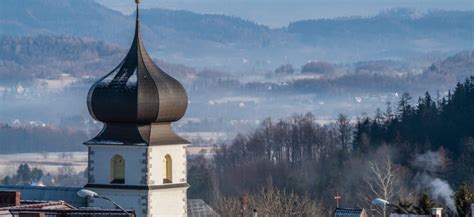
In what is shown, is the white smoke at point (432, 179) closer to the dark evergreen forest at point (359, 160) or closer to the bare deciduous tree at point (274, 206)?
the dark evergreen forest at point (359, 160)

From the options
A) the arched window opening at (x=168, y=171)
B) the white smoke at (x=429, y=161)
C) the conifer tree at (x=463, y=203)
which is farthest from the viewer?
the white smoke at (x=429, y=161)

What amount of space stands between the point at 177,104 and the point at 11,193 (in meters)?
11.4

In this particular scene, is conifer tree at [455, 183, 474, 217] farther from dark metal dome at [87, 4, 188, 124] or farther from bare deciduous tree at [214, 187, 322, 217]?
bare deciduous tree at [214, 187, 322, 217]

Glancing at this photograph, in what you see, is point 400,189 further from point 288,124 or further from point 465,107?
point 288,124

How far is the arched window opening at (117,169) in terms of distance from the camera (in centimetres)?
5684

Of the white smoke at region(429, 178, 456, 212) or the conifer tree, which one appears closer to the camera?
the conifer tree

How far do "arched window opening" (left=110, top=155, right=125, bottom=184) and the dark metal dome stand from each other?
1.05m

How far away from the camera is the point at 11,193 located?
47.9 meters

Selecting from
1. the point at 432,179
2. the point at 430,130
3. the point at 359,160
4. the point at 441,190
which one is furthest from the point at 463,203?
A: the point at 430,130

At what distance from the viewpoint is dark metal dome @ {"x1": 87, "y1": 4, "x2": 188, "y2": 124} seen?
57938 mm

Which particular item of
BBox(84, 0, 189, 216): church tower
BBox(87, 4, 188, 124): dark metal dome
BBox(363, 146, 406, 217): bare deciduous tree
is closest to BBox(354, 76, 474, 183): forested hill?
BBox(363, 146, 406, 217): bare deciduous tree

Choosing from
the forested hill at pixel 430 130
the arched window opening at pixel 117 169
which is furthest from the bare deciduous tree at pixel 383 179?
the arched window opening at pixel 117 169

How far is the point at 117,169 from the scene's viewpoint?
187 ft

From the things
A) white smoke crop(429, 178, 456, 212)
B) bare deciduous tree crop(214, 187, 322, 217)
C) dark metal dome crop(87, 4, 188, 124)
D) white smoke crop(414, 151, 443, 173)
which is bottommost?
bare deciduous tree crop(214, 187, 322, 217)
